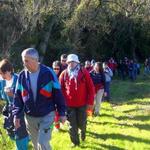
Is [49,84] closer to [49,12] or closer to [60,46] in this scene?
[49,12]

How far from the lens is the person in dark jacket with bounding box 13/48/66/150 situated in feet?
23.8

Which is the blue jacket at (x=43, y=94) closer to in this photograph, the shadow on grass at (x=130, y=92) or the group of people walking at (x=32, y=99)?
the group of people walking at (x=32, y=99)

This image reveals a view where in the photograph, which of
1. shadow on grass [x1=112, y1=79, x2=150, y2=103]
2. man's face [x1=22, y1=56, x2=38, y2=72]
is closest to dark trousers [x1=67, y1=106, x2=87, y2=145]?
man's face [x1=22, y1=56, x2=38, y2=72]

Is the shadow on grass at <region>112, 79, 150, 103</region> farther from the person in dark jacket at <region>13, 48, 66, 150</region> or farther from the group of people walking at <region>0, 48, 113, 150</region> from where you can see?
the person in dark jacket at <region>13, 48, 66, 150</region>

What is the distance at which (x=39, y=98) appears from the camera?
732 centimetres

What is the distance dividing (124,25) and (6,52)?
797 inches

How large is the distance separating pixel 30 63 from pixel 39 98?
1.82ft

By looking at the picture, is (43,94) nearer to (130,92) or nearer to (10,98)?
(10,98)

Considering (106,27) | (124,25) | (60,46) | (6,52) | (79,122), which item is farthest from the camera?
(124,25)

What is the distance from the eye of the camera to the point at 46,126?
7430 millimetres

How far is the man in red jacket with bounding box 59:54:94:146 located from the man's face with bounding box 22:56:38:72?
2.96m

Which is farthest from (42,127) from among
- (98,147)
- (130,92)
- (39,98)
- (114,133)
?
(130,92)

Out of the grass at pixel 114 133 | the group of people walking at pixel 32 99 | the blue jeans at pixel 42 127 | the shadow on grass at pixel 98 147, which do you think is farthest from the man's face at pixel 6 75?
the shadow on grass at pixel 98 147

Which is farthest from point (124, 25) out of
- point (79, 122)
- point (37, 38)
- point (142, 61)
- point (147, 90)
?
point (79, 122)
